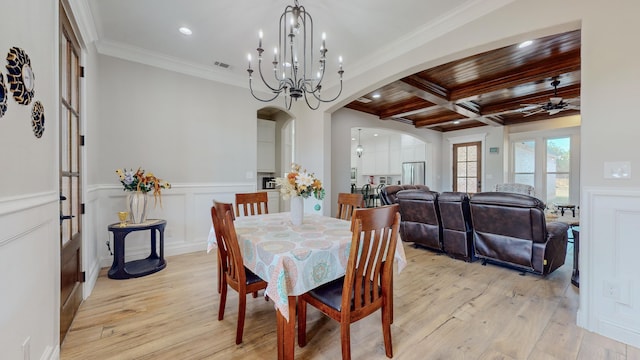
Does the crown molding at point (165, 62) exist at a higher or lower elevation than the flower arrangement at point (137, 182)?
higher

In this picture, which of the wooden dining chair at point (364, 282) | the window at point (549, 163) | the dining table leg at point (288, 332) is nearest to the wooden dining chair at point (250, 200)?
the wooden dining chair at point (364, 282)

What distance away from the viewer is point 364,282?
1587 mm

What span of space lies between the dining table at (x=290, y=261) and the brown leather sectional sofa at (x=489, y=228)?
1.77 m

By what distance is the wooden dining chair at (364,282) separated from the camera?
145 centimetres

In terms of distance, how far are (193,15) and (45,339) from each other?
2864 millimetres

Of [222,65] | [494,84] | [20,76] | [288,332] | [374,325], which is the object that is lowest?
[374,325]

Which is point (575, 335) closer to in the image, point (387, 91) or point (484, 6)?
point (484, 6)

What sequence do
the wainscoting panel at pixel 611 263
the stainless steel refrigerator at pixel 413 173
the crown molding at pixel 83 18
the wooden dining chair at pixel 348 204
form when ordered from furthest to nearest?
the stainless steel refrigerator at pixel 413 173
the wooden dining chair at pixel 348 204
the crown molding at pixel 83 18
the wainscoting panel at pixel 611 263

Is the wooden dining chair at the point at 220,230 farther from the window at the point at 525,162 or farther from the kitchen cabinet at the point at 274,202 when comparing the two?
the window at the point at 525,162

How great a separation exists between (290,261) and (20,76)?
1502 mm

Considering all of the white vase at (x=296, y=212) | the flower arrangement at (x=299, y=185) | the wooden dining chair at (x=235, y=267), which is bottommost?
the wooden dining chair at (x=235, y=267)

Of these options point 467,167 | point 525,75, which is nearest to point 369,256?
point 525,75

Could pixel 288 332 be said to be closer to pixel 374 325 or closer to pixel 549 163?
pixel 374 325

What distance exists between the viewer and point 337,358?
1.66 meters
